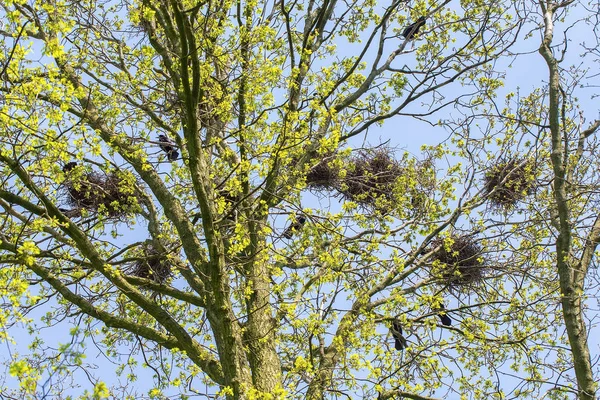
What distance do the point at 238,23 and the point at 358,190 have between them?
298 centimetres

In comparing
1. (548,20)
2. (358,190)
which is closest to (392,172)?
(358,190)

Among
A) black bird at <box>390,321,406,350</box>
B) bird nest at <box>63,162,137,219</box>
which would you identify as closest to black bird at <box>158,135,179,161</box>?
bird nest at <box>63,162,137,219</box>

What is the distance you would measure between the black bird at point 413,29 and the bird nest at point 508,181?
2.20 metres

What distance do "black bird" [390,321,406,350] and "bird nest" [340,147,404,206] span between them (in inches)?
71.8

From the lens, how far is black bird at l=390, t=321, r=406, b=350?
25.9ft

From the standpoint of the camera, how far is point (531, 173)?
912cm

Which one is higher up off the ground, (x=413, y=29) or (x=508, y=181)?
(x=413, y=29)

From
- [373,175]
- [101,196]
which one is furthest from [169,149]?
[373,175]

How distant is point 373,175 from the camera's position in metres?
8.98

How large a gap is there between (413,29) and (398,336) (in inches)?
164

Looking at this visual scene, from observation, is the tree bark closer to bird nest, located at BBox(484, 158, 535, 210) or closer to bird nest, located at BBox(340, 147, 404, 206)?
bird nest, located at BBox(484, 158, 535, 210)

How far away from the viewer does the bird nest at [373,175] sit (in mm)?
9031

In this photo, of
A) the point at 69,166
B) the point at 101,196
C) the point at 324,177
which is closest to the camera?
the point at 69,166

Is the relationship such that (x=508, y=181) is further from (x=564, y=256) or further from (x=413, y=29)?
(x=564, y=256)
